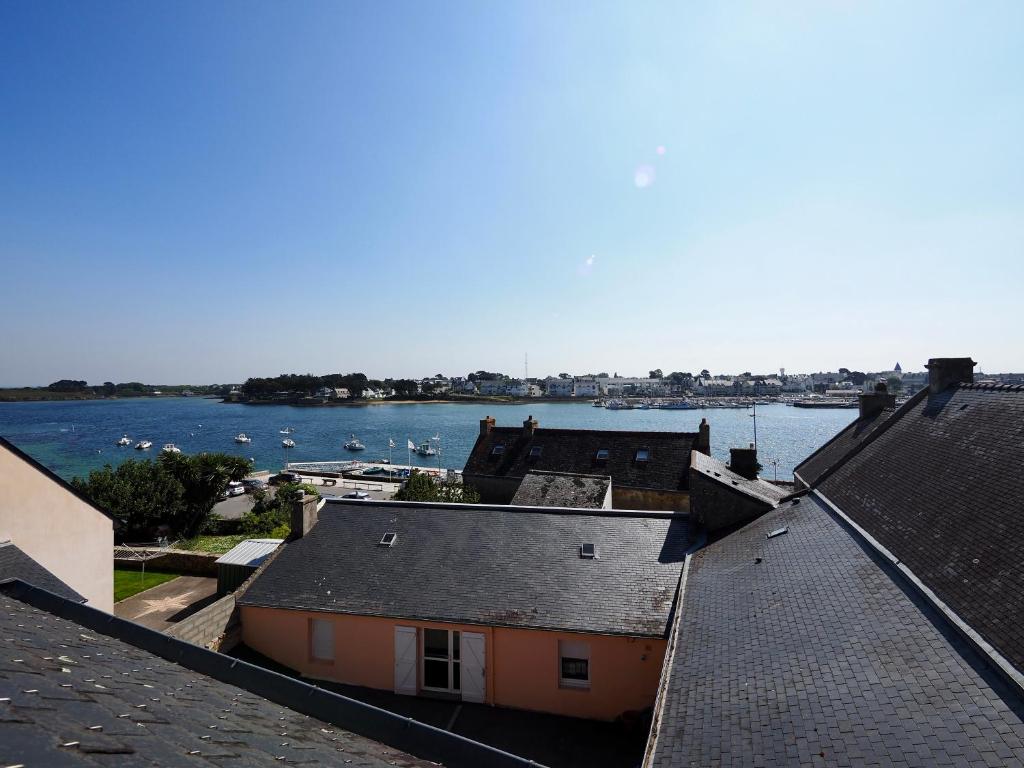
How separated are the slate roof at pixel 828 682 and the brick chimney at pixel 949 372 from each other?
396 inches

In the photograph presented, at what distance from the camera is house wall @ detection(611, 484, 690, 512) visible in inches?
1037

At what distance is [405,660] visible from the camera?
13.2m

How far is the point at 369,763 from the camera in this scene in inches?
172

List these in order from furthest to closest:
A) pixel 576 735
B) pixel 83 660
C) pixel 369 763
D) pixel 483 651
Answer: pixel 483 651
pixel 576 735
pixel 83 660
pixel 369 763

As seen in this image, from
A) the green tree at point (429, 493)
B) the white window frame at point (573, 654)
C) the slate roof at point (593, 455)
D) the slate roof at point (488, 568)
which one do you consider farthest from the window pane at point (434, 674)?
the slate roof at point (593, 455)

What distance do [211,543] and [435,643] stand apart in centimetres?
2181

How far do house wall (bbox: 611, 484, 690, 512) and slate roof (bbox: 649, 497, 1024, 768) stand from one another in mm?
15753

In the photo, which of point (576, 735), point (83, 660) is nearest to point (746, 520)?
point (576, 735)

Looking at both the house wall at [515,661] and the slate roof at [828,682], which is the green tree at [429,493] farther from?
the slate roof at [828,682]

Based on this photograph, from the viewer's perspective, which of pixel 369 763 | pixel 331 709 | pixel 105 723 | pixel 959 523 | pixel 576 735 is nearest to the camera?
pixel 105 723

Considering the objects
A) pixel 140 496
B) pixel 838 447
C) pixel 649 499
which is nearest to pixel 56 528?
pixel 140 496

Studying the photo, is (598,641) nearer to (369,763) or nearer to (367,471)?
(369,763)

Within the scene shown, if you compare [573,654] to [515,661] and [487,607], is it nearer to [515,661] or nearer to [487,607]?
[515,661]

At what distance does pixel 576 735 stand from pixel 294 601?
7.80 metres
